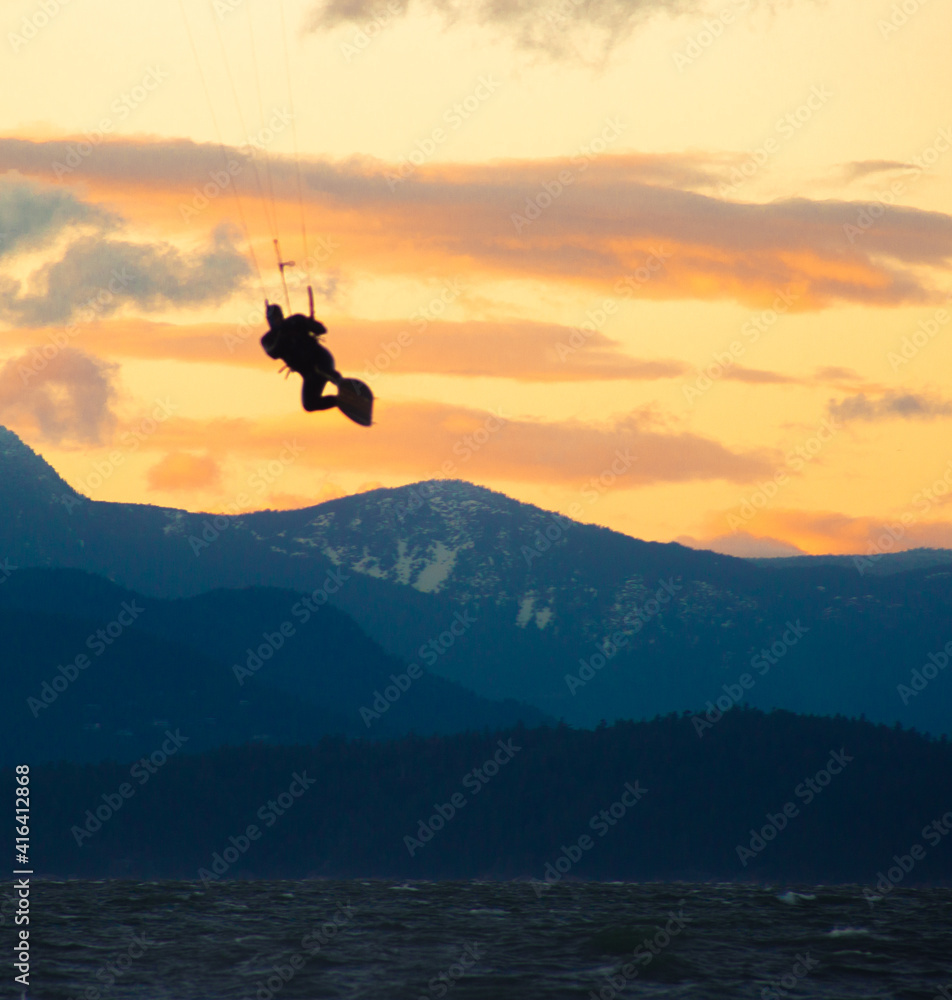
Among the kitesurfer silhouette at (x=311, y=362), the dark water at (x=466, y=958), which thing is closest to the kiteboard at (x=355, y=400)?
the kitesurfer silhouette at (x=311, y=362)

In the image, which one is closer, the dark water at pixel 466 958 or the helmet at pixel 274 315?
the helmet at pixel 274 315

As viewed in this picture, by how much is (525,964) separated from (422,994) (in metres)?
23.2

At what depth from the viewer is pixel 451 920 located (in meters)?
194

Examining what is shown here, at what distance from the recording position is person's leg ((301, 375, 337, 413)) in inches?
1984

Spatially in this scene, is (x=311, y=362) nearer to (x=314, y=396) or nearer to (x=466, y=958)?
(x=314, y=396)

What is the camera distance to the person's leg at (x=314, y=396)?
→ 1984 inches

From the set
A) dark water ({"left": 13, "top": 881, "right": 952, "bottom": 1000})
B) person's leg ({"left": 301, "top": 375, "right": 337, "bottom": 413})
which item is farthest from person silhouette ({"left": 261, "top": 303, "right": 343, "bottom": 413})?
dark water ({"left": 13, "top": 881, "right": 952, "bottom": 1000})

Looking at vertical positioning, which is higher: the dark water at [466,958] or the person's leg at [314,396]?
the person's leg at [314,396]

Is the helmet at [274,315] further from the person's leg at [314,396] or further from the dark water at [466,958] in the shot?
the dark water at [466,958]

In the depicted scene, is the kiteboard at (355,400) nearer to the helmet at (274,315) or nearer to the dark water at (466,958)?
the helmet at (274,315)

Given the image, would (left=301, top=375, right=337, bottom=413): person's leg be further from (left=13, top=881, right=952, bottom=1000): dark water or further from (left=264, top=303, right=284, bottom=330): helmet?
(left=13, top=881, right=952, bottom=1000): dark water

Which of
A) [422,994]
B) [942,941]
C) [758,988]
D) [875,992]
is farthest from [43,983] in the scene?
[942,941]

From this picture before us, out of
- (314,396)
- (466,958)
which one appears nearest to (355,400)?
(314,396)

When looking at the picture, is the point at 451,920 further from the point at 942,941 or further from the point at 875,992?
the point at 875,992
